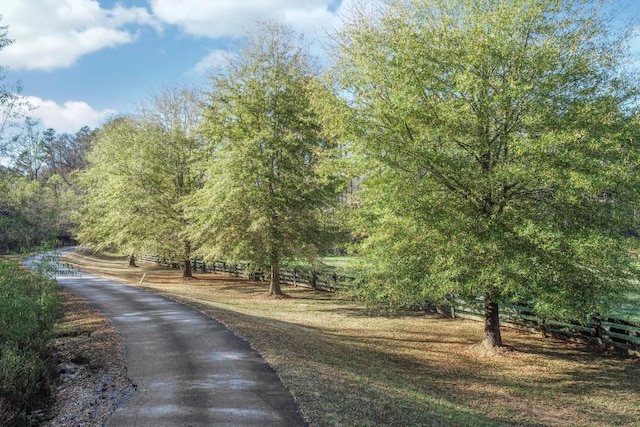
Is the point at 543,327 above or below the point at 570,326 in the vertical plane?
below

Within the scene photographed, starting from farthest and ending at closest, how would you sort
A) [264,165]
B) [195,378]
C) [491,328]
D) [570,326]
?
[264,165], [570,326], [491,328], [195,378]

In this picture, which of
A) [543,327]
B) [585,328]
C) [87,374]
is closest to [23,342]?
[87,374]

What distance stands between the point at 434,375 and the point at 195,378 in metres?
6.92

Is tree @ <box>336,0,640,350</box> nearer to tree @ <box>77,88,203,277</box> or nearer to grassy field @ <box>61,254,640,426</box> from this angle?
grassy field @ <box>61,254,640,426</box>

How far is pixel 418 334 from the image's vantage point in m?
17.9

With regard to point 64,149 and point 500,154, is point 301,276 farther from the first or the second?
point 64,149

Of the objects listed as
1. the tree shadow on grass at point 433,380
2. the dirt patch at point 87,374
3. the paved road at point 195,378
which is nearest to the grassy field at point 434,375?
the tree shadow on grass at point 433,380

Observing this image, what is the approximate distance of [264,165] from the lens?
23.9 meters

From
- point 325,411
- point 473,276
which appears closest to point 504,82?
point 473,276

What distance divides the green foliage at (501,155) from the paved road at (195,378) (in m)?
5.24

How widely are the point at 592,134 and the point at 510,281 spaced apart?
14.3 ft

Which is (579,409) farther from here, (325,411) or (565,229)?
(325,411)

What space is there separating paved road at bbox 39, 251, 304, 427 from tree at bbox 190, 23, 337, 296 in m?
8.95

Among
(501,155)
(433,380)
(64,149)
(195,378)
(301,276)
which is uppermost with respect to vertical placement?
(64,149)
